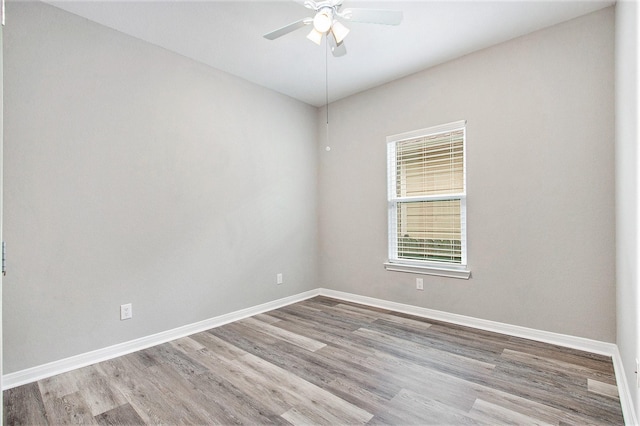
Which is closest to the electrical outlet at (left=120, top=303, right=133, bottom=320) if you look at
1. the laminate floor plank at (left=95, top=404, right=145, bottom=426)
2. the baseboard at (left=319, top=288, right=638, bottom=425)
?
the laminate floor plank at (left=95, top=404, right=145, bottom=426)

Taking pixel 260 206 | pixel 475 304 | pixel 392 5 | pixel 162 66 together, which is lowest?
pixel 475 304

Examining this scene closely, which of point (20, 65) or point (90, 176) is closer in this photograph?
point (20, 65)

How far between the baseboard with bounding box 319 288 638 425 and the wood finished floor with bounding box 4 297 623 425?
64 millimetres

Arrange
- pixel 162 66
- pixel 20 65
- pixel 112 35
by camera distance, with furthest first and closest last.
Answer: pixel 162 66 < pixel 112 35 < pixel 20 65

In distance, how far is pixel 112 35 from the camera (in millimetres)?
2719

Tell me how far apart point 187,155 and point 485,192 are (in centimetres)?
285

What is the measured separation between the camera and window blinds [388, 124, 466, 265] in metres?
3.38

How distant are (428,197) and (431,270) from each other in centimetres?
77

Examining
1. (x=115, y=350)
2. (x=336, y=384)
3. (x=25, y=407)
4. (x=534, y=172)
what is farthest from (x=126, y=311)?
(x=534, y=172)

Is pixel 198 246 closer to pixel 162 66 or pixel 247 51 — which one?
pixel 162 66

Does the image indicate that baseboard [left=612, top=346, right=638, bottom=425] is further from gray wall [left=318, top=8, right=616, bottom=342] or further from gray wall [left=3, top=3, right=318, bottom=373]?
gray wall [left=3, top=3, right=318, bottom=373]

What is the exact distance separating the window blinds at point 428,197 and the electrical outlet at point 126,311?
2669mm

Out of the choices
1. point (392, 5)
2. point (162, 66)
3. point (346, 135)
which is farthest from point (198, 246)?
point (392, 5)

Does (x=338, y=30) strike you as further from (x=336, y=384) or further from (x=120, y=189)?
(x=336, y=384)
